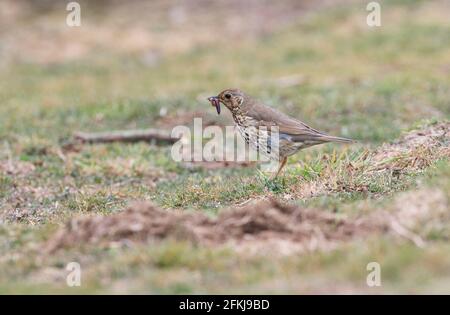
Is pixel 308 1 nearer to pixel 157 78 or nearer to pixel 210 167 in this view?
pixel 157 78

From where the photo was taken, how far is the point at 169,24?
956 inches

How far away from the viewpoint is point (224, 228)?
24.4ft

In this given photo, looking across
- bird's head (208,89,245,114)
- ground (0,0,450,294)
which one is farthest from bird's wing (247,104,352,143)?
ground (0,0,450,294)

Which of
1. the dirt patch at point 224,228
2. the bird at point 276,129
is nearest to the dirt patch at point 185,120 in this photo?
the bird at point 276,129

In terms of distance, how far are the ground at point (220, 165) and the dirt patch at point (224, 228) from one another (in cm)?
2

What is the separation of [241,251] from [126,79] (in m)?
13.2

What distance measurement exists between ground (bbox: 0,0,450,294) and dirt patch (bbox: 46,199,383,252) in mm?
16

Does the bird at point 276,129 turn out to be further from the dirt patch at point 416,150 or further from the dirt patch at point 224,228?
the dirt patch at point 224,228

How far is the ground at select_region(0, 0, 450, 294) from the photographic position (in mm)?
6855

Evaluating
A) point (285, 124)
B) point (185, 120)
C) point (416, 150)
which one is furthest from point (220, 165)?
point (416, 150)

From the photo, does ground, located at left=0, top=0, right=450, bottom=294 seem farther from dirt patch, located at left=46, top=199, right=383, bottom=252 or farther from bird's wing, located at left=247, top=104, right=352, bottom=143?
bird's wing, located at left=247, top=104, right=352, bottom=143

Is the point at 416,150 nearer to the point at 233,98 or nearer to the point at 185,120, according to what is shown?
the point at 233,98
